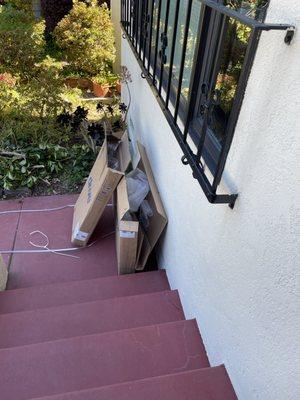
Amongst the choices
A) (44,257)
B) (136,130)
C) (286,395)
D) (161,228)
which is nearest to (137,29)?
(136,130)

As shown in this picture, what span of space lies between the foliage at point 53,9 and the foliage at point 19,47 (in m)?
2.44

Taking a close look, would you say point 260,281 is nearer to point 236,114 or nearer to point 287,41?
point 236,114

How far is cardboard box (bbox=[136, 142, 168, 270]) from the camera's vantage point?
2.04 metres

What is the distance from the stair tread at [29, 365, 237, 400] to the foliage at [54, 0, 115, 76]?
4.98 metres

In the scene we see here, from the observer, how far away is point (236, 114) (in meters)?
0.96

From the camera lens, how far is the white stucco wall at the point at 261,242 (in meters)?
0.80

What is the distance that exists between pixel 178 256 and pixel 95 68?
180 inches

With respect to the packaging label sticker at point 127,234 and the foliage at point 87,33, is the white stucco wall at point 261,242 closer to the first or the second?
the packaging label sticker at point 127,234

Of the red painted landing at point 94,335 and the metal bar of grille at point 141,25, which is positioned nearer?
the red painted landing at point 94,335

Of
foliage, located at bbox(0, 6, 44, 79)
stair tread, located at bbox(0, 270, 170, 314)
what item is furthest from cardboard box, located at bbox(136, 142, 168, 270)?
foliage, located at bbox(0, 6, 44, 79)

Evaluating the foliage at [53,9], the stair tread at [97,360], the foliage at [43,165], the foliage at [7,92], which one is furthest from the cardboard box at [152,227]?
the foliage at [53,9]

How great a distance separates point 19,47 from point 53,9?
127 inches

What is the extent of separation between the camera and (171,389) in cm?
119

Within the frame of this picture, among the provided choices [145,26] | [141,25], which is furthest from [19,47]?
[145,26]
